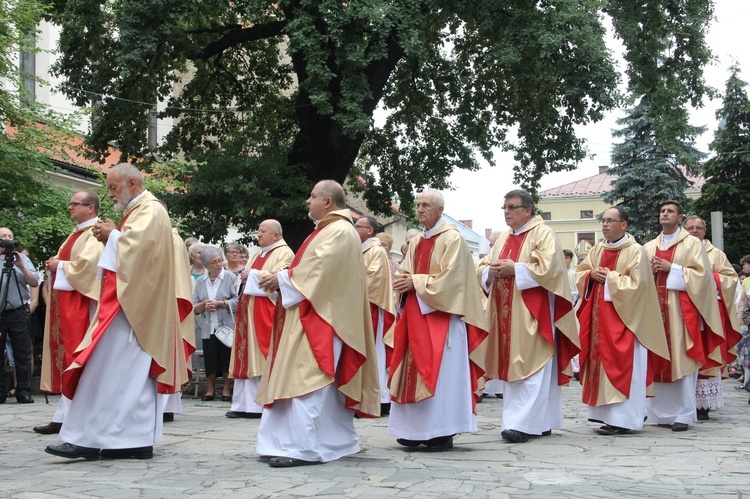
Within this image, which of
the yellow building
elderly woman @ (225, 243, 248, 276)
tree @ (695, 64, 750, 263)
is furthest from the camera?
the yellow building

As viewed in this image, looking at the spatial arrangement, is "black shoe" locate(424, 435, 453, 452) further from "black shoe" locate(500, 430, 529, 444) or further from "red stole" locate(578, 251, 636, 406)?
"red stole" locate(578, 251, 636, 406)

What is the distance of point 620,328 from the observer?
9.00m

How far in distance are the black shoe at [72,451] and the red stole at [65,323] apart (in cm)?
130

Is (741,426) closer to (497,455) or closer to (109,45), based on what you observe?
(497,455)

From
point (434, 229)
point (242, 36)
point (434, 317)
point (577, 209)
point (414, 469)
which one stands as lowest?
point (414, 469)

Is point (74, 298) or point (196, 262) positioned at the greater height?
point (196, 262)

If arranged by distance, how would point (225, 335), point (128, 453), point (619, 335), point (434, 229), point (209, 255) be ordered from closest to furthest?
point (128, 453)
point (434, 229)
point (619, 335)
point (225, 335)
point (209, 255)

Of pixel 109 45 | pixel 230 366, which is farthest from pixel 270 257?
pixel 109 45

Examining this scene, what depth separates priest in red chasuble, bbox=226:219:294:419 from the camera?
10586 millimetres

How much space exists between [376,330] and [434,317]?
9.55 ft

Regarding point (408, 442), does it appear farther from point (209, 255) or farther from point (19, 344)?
point (19, 344)

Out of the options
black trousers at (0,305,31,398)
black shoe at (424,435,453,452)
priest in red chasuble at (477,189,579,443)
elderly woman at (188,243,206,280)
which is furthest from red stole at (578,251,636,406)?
black trousers at (0,305,31,398)

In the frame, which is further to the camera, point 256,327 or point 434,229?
point 256,327

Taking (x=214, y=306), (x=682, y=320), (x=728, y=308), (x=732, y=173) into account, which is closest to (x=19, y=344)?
(x=214, y=306)
